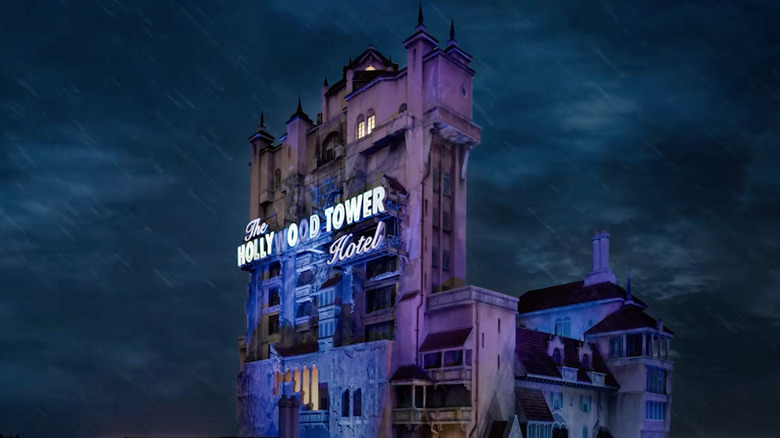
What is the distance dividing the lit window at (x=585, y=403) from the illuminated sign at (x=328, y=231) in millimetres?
26335

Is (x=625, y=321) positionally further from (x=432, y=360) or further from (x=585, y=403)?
(x=432, y=360)

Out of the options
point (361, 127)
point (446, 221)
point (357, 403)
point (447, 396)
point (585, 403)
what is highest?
point (361, 127)

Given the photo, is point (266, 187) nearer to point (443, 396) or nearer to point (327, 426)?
point (327, 426)

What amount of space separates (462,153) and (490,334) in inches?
833

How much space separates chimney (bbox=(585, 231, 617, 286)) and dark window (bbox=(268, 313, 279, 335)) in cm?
3725

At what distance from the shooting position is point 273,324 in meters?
91.6

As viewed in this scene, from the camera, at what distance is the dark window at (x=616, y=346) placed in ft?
259

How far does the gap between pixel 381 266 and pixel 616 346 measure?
26.5 meters

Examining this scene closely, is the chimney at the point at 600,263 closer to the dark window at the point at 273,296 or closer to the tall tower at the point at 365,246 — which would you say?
the tall tower at the point at 365,246

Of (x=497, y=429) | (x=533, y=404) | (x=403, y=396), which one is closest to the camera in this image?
(x=497, y=429)

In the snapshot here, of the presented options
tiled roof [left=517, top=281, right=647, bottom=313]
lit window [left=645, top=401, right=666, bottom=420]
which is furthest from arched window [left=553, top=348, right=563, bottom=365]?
tiled roof [left=517, top=281, right=647, bottom=313]

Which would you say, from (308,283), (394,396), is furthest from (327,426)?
(308,283)

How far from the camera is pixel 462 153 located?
79.8m

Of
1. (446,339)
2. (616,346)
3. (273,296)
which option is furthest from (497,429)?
(273,296)
